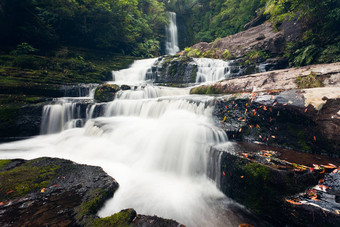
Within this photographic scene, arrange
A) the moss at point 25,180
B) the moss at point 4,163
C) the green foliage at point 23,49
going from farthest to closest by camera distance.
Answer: the green foliage at point 23,49 → the moss at point 4,163 → the moss at point 25,180

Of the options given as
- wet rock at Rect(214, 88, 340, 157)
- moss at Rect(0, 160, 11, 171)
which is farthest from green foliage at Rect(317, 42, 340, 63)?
moss at Rect(0, 160, 11, 171)

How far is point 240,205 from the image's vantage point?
9.03 ft

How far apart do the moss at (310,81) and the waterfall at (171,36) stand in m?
19.8

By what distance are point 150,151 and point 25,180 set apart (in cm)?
266

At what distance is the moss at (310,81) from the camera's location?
521 cm

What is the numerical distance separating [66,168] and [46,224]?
167 cm

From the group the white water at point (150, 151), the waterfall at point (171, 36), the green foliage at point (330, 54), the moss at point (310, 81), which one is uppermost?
the waterfall at point (171, 36)

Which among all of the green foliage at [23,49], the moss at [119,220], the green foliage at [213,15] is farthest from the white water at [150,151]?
the green foliage at [213,15]

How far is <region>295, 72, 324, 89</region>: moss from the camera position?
5209mm

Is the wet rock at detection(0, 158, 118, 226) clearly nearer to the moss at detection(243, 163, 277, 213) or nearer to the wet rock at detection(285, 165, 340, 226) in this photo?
the moss at detection(243, 163, 277, 213)

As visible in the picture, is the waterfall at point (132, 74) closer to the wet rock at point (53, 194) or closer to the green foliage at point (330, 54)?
the wet rock at point (53, 194)

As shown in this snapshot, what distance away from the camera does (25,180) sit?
8.96 ft

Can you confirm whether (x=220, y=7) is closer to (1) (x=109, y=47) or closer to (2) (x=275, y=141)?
(1) (x=109, y=47)

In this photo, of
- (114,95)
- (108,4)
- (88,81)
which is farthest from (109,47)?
(114,95)
